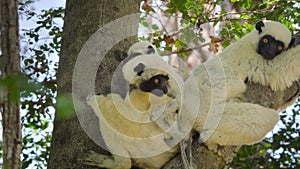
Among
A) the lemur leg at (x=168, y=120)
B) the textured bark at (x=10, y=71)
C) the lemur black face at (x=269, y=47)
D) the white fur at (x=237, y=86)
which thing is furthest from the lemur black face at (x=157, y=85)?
the textured bark at (x=10, y=71)

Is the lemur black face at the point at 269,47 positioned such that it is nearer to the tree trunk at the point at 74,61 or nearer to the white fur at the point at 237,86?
the white fur at the point at 237,86

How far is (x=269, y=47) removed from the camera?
170 inches

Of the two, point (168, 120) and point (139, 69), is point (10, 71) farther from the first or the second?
point (139, 69)

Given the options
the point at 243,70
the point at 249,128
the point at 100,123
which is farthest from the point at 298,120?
the point at 100,123

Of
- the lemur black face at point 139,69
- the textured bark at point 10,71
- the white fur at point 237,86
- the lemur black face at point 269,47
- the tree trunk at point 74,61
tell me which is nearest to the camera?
the textured bark at point 10,71

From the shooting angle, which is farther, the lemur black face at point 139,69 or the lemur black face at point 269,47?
the lemur black face at point 269,47

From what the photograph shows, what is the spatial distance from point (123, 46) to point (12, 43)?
1963mm

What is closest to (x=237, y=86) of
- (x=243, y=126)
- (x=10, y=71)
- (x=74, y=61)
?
(x=243, y=126)

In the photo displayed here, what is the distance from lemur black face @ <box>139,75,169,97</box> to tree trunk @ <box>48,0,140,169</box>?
0.87 ft

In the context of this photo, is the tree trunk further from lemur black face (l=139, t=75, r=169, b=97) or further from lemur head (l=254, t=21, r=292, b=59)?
lemur head (l=254, t=21, r=292, b=59)

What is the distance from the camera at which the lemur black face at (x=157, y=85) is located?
3.61m

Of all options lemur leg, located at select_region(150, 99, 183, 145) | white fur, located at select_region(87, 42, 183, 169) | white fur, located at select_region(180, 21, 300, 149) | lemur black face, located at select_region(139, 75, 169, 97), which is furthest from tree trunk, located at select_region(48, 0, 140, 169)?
white fur, located at select_region(180, 21, 300, 149)

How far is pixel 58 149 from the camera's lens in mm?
3439

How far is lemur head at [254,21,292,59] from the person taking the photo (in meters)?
4.27
